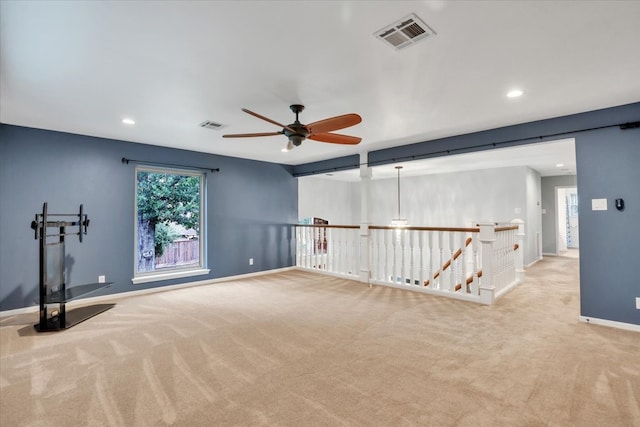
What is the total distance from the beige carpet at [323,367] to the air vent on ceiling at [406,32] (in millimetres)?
2301

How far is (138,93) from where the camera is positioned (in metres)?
2.84

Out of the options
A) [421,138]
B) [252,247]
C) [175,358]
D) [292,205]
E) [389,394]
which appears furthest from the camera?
[292,205]

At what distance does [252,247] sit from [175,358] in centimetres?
355

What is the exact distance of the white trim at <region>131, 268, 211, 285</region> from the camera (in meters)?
4.65

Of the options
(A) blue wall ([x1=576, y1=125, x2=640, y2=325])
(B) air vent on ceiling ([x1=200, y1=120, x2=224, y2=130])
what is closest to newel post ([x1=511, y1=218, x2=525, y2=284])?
(A) blue wall ([x1=576, y1=125, x2=640, y2=325])

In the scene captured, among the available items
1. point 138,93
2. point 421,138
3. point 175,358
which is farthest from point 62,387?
point 421,138

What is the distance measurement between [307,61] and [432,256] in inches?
134

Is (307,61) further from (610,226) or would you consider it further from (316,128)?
(610,226)

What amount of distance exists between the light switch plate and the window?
216 inches

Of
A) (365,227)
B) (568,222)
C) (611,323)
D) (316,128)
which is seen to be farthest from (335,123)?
(568,222)

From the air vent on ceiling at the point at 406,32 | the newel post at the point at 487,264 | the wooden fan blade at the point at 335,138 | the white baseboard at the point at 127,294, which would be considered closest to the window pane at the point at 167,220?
the white baseboard at the point at 127,294

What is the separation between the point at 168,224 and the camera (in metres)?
5.12

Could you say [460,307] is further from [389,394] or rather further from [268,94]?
[268,94]

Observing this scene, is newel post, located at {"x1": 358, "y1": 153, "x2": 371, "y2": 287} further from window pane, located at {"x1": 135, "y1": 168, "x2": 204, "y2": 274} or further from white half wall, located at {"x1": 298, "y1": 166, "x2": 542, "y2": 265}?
window pane, located at {"x1": 135, "y1": 168, "x2": 204, "y2": 274}
